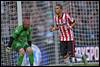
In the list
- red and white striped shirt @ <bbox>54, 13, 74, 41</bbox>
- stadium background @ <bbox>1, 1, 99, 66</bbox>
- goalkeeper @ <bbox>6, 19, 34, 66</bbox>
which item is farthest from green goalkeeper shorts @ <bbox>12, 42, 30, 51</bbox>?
stadium background @ <bbox>1, 1, 99, 66</bbox>

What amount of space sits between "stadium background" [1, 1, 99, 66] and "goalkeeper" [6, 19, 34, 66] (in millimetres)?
2402

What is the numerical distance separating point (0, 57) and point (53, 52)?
5.89 ft

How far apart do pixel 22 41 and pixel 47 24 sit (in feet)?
11.2

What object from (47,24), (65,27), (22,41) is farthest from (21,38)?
(47,24)

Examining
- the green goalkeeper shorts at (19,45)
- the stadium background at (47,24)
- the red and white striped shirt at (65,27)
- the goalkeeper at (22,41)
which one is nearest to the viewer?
the goalkeeper at (22,41)

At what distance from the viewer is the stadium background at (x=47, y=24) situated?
15.2m

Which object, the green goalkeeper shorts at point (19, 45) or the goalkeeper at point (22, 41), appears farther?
the green goalkeeper shorts at point (19, 45)

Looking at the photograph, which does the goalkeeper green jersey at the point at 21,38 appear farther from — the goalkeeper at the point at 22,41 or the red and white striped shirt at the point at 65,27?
the red and white striped shirt at the point at 65,27

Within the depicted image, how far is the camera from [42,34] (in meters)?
16.1

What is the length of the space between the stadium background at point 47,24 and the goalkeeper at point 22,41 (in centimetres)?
240

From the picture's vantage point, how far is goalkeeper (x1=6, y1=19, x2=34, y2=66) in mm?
12523

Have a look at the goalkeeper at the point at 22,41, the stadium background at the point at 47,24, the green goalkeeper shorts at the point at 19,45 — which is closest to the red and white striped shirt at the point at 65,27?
the goalkeeper at the point at 22,41

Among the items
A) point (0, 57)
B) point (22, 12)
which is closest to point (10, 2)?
point (22, 12)

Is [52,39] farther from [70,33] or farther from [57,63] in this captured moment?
[70,33]
